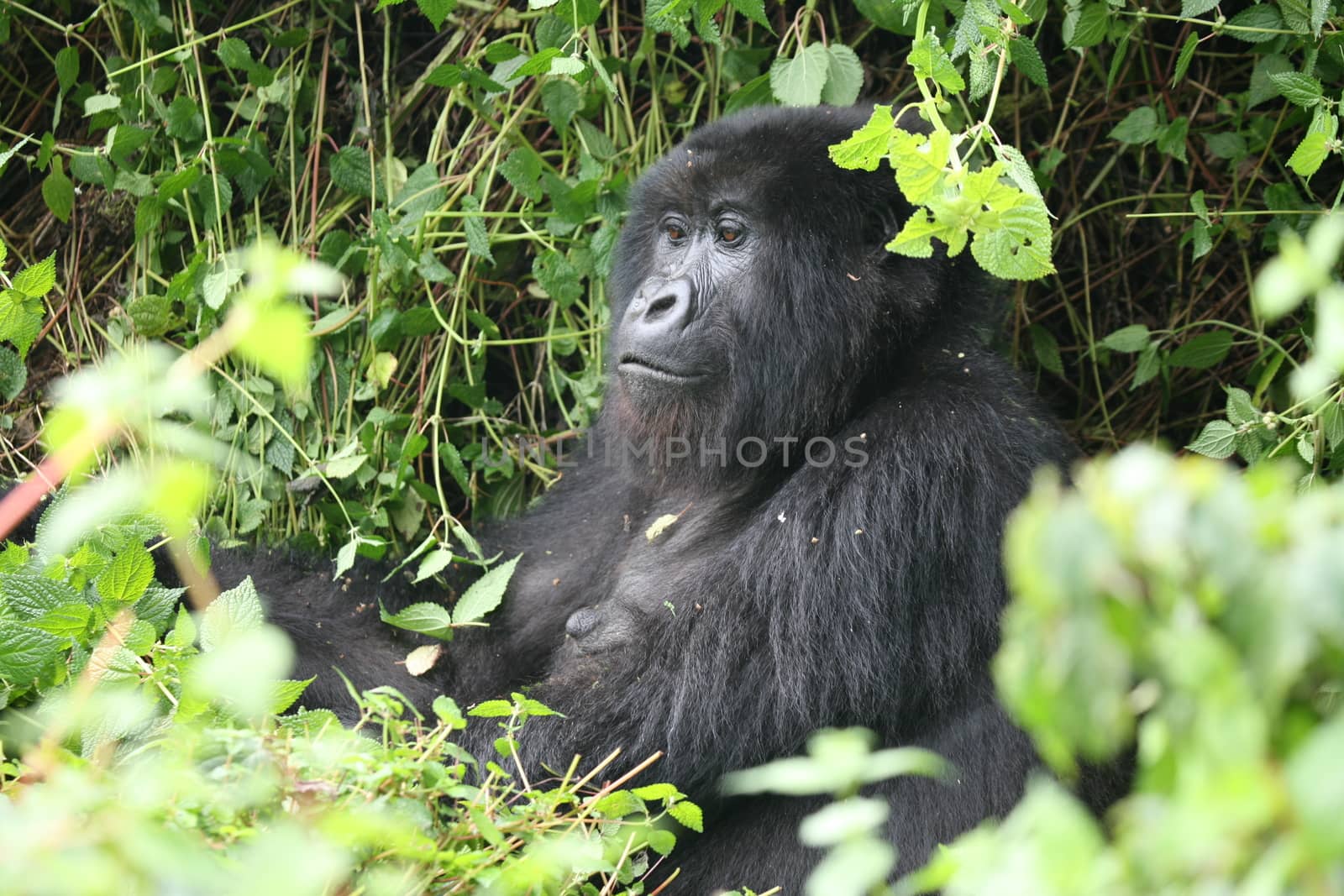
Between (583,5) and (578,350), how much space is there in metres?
1.41

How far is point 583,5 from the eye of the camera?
12.8 feet

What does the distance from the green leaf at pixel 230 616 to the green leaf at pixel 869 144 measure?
1.59 m

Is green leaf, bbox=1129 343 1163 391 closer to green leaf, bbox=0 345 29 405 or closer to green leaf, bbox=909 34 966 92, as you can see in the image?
green leaf, bbox=909 34 966 92

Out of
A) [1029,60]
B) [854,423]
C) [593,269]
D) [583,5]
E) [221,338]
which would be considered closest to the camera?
[221,338]

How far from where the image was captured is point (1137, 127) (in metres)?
4.40

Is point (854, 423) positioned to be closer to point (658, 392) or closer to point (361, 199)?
point (658, 392)

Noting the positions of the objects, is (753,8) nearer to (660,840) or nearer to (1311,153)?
(1311,153)

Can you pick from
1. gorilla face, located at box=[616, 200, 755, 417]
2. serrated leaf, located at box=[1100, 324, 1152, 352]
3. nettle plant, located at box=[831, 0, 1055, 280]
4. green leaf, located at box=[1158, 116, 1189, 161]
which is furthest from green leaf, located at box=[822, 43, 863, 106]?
serrated leaf, located at box=[1100, 324, 1152, 352]

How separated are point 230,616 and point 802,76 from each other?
2.37m

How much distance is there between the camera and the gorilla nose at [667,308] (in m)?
3.51

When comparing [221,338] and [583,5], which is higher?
[221,338]

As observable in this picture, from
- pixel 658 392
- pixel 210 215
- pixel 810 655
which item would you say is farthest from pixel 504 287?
pixel 810 655

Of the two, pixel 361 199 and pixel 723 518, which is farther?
pixel 361 199

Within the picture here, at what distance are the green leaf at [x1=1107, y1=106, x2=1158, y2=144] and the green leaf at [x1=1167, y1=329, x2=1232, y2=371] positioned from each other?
2.27 feet
